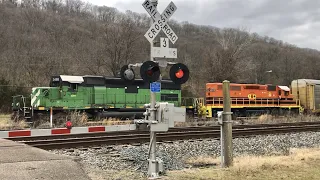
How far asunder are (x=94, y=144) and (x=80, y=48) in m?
62.5

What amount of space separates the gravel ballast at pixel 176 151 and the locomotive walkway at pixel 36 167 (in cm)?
157

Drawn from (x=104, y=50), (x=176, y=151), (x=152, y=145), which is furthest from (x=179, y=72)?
(x=104, y=50)

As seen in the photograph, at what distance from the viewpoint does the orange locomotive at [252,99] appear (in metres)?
31.8

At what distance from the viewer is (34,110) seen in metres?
24.0

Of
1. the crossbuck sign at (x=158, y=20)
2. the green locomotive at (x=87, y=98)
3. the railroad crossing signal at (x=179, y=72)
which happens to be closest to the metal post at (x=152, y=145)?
the crossbuck sign at (x=158, y=20)

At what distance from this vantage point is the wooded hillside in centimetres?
5069

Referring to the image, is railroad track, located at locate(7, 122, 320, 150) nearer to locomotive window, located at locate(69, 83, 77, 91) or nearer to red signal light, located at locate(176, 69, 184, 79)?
red signal light, located at locate(176, 69, 184, 79)

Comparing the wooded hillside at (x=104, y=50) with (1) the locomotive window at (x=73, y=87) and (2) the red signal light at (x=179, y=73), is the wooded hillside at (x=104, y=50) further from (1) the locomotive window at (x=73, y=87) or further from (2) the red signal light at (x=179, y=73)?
(2) the red signal light at (x=179, y=73)

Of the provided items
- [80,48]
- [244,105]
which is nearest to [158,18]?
[244,105]

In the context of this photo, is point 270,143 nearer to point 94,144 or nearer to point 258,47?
point 94,144

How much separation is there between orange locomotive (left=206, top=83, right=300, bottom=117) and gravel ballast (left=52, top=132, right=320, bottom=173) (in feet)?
49.1

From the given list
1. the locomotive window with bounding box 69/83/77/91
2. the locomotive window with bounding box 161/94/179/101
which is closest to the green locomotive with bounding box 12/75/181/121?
the locomotive window with bounding box 69/83/77/91

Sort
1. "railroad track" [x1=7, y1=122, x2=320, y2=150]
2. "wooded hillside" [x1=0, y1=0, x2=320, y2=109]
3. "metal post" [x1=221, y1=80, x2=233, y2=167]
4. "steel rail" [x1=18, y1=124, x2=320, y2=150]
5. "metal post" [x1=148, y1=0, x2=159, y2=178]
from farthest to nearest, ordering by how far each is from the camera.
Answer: "wooded hillside" [x1=0, y1=0, x2=320, y2=109], "railroad track" [x1=7, y1=122, x2=320, y2=150], "steel rail" [x1=18, y1=124, x2=320, y2=150], "metal post" [x1=221, y1=80, x2=233, y2=167], "metal post" [x1=148, y1=0, x2=159, y2=178]

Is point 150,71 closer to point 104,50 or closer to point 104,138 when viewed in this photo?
point 104,138
